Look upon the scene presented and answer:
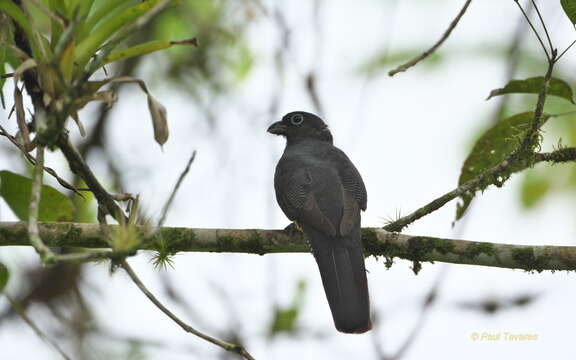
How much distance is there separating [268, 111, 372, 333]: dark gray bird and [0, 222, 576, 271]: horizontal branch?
0.33 m

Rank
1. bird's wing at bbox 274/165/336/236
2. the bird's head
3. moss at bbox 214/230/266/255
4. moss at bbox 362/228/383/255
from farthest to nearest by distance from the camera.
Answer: the bird's head < bird's wing at bbox 274/165/336/236 < moss at bbox 362/228/383/255 < moss at bbox 214/230/266/255

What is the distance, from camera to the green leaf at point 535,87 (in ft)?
13.1

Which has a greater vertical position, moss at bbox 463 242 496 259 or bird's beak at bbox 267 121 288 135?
bird's beak at bbox 267 121 288 135

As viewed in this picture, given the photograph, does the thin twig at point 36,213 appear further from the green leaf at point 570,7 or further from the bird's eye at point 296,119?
the bird's eye at point 296,119

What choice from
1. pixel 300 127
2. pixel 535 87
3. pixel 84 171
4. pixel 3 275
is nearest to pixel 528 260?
pixel 535 87

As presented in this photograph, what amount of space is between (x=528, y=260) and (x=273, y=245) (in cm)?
142

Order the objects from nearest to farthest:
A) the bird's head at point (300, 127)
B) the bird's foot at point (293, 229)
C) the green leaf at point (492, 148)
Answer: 1. the green leaf at point (492, 148)
2. the bird's foot at point (293, 229)
3. the bird's head at point (300, 127)

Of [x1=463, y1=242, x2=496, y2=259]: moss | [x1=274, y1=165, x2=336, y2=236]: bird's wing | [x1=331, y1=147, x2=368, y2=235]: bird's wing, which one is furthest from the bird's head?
[x1=463, y1=242, x2=496, y2=259]: moss

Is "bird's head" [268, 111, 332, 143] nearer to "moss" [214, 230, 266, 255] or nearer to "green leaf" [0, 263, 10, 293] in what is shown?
"moss" [214, 230, 266, 255]

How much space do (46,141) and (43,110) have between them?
0.27m

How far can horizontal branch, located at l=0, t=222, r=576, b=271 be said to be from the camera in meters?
3.82

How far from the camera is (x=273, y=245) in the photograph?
4281mm

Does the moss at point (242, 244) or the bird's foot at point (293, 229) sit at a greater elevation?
the bird's foot at point (293, 229)

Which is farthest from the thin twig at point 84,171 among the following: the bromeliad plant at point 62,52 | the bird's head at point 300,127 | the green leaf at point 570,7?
the bird's head at point 300,127
